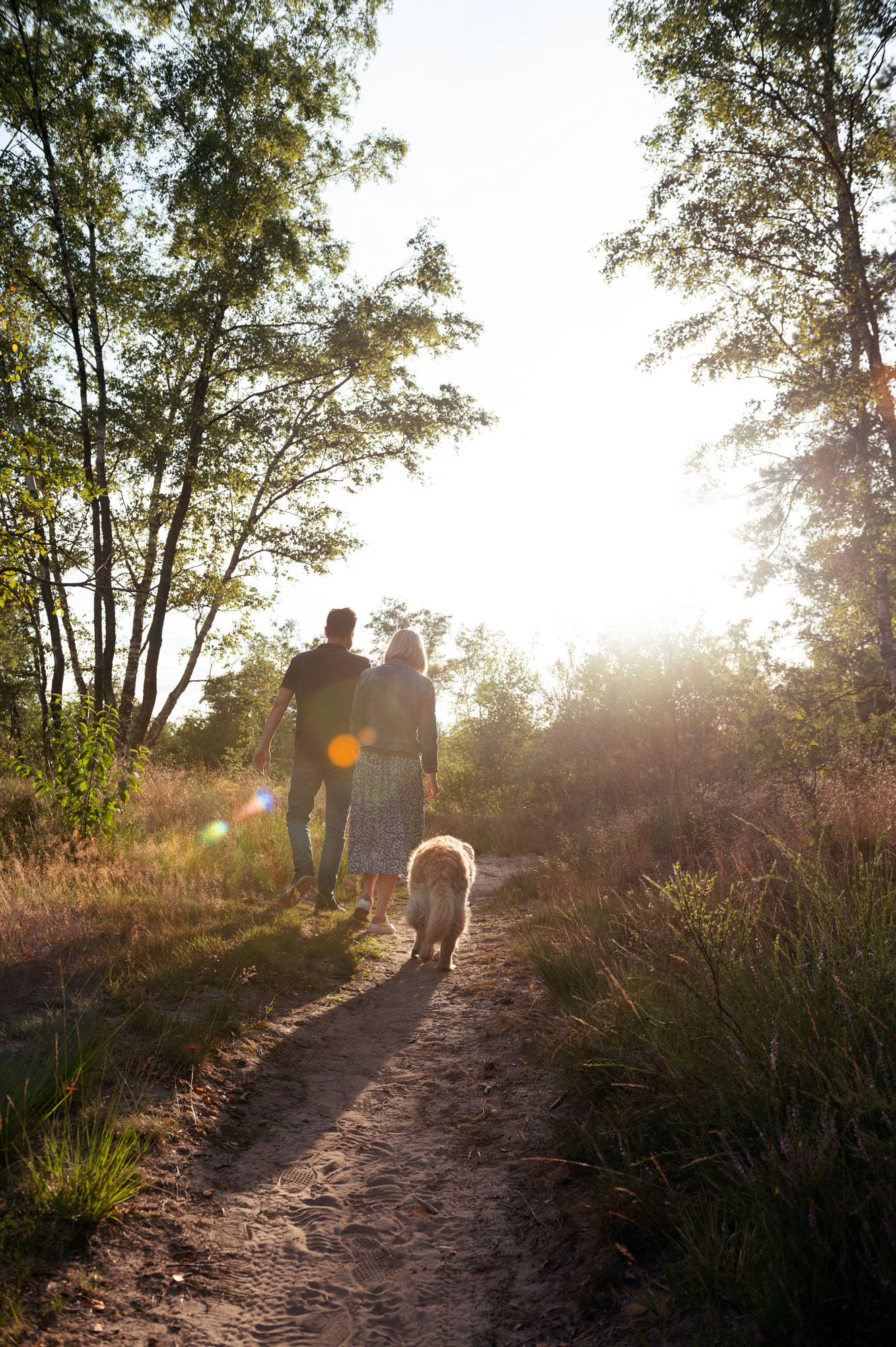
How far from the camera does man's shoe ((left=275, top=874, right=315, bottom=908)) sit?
5992 millimetres

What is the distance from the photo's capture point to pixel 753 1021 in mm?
2496

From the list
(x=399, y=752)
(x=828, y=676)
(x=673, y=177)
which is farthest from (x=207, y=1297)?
(x=673, y=177)

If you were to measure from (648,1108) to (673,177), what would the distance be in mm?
12195

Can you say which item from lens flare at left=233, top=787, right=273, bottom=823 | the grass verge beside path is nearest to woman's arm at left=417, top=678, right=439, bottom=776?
the grass verge beside path

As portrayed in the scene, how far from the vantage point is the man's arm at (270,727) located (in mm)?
6164

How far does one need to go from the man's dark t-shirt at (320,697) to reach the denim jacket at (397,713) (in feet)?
1.24

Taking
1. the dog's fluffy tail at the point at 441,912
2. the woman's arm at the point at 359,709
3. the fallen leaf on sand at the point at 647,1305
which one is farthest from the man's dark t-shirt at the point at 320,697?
the fallen leaf on sand at the point at 647,1305

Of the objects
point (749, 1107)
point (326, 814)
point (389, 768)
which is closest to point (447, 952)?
point (389, 768)

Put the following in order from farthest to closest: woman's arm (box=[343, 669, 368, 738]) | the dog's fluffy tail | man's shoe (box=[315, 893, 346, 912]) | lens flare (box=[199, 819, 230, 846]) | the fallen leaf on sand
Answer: lens flare (box=[199, 819, 230, 846]) < man's shoe (box=[315, 893, 346, 912]) < woman's arm (box=[343, 669, 368, 738]) < the dog's fluffy tail < the fallen leaf on sand

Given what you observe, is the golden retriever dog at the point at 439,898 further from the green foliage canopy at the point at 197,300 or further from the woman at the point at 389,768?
the green foliage canopy at the point at 197,300

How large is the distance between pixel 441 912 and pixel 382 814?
1091 mm

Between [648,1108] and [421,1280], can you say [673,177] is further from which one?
[421,1280]

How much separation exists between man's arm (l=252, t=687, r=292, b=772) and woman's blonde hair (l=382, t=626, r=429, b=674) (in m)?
1.06

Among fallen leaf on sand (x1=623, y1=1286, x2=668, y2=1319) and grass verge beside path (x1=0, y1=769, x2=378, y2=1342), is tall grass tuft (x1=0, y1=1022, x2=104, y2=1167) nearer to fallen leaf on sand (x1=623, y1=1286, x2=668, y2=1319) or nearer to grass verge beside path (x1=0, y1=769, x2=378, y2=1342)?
grass verge beside path (x1=0, y1=769, x2=378, y2=1342)
